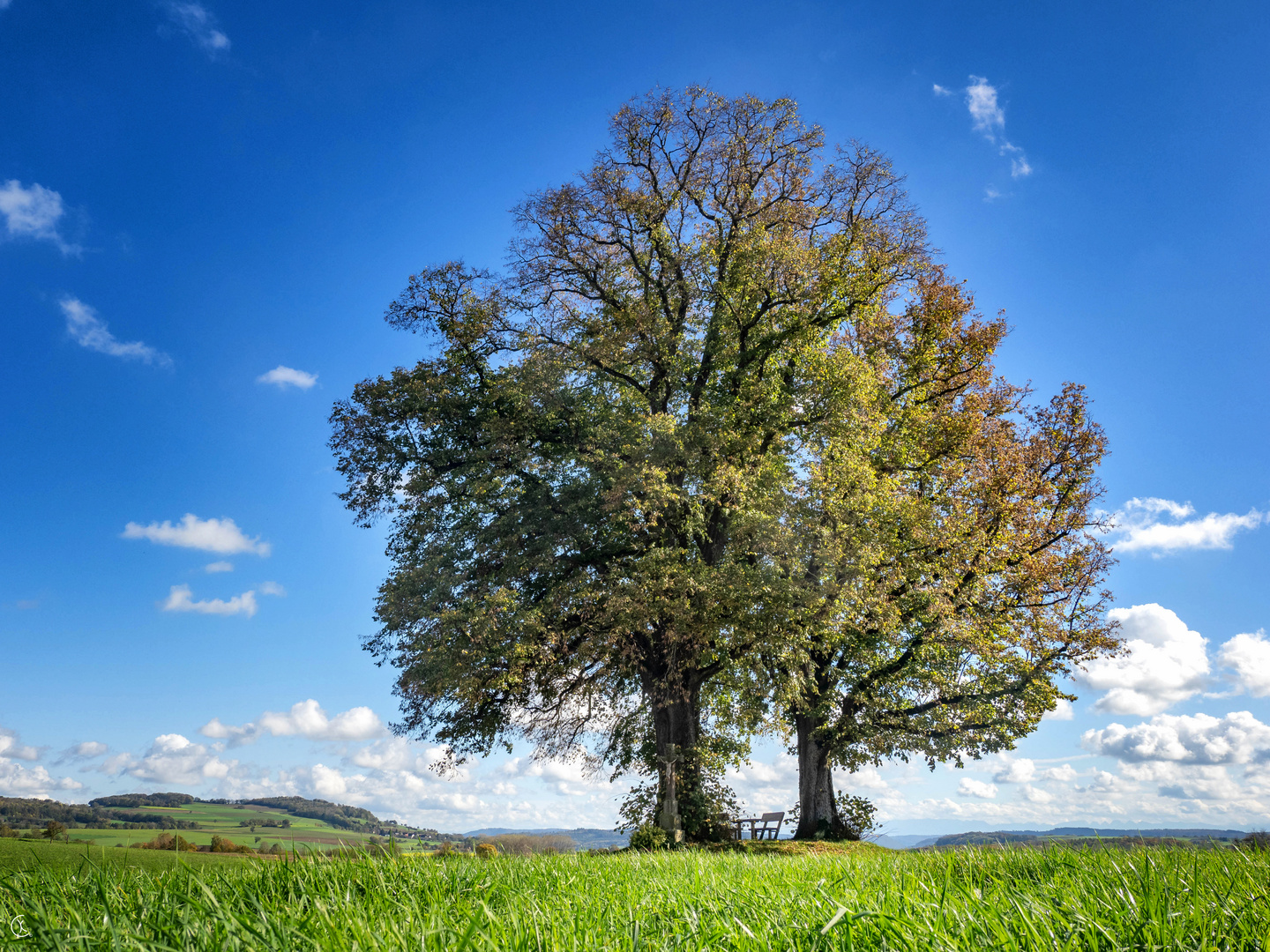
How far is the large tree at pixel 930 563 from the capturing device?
16.3m

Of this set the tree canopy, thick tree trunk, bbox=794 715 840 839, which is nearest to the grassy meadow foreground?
the tree canopy

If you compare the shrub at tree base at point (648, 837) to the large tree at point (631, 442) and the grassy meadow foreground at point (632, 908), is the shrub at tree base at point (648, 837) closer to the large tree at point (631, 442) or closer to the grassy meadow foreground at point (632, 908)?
the large tree at point (631, 442)

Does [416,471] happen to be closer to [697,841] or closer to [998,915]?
[697,841]

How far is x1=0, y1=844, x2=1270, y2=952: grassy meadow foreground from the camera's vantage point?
2.12 metres

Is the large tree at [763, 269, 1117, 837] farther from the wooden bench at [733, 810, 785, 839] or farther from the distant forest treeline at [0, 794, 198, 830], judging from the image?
the distant forest treeline at [0, 794, 198, 830]

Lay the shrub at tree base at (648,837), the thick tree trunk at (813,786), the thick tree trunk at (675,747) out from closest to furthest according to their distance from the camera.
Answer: the shrub at tree base at (648,837) → the thick tree trunk at (675,747) → the thick tree trunk at (813,786)

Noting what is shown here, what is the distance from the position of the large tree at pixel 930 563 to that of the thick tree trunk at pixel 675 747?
2350 mm

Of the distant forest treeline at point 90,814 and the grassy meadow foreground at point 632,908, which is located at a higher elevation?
the grassy meadow foreground at point 632,908

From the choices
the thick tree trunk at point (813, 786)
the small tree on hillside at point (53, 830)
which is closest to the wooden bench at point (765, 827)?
the thick tree trunk at point (813, 786)

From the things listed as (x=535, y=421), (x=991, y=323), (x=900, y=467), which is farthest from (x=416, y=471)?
(x=991, y=323)

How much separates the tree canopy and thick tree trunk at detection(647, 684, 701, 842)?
0.21ft

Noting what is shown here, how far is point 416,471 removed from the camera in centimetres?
1820

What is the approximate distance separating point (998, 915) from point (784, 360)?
1737cm

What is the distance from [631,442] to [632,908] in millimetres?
13963
